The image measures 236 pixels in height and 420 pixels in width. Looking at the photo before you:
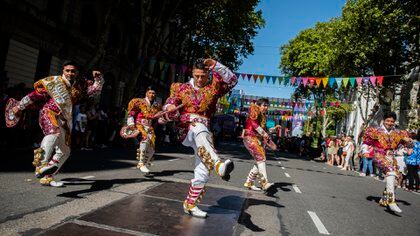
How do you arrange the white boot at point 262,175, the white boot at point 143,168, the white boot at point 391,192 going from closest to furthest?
the white boot at point 391,192, the white boot at point 262,175, the white boot at point 143,168

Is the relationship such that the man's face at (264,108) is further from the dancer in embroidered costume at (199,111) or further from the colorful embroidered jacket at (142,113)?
the dancer in embroidered costume at (199,111)

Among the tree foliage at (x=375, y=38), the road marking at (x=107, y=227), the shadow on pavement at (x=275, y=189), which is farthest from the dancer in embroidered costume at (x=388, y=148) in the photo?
the tree foliage at (x=375, y=38)

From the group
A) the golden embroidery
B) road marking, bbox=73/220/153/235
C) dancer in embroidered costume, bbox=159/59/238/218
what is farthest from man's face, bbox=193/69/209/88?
road marking, bbox=73/220/153/235

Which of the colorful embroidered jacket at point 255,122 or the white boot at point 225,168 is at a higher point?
the colorful embroidered jacket at point 255,122

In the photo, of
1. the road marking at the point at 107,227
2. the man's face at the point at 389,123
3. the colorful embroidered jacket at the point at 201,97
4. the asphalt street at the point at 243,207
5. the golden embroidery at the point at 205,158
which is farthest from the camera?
the man's face at the point at 389,123

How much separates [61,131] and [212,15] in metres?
23.1

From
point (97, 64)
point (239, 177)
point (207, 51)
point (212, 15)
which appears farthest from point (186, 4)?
point (239, 177)

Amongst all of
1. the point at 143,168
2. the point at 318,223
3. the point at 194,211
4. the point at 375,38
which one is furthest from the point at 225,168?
the point at 375,38

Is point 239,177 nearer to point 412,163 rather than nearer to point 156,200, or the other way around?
point 156,200

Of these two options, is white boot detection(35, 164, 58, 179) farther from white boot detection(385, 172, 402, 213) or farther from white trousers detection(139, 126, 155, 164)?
white boot detection(385, 172, 402, 213)

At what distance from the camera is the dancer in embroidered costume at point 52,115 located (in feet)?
19.1

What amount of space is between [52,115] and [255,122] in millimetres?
4215

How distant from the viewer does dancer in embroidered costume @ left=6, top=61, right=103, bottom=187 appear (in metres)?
5.83

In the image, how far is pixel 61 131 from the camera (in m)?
6.04
